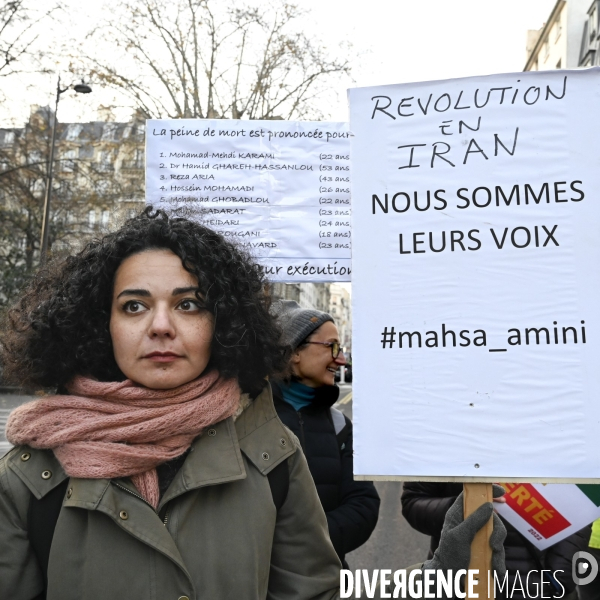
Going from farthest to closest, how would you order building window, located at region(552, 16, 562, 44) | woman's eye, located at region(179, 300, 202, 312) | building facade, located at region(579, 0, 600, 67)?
1. building window, located at region(552, 16, 562, 44)
2. building facade, located at region(579, 0, 600, 67)
3. woman's eye, located at region(179, 300, 202, 312)

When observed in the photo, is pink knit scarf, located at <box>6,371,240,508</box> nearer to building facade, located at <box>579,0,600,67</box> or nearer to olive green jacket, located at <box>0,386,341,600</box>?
olive green jacket, located at <box>0,386,341,600</box>

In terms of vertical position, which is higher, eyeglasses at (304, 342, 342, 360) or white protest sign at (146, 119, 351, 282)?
white protest sign at (146, 119, 351, 282)

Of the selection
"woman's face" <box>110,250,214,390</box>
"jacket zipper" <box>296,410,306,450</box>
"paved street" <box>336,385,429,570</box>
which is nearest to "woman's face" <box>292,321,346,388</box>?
"jacket zipper" <box>296,410,306,450</box>

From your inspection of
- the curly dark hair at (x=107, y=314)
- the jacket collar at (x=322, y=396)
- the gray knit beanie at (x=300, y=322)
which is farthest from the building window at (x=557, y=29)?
the curly dark hair at (x=107, y=314)

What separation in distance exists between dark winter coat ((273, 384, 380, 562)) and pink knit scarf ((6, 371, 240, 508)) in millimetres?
1054

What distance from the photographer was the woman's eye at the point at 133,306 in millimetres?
1824

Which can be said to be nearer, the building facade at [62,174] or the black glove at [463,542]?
Answer: the black glove at [463,542]

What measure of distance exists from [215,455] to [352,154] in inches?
38.2

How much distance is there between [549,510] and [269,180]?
2078 mm

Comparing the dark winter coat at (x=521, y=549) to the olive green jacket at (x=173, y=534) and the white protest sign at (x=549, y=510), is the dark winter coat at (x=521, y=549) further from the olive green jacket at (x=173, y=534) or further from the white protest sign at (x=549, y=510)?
the olive green jacket at (x=173, y=534)

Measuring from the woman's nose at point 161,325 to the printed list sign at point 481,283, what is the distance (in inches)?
20.4

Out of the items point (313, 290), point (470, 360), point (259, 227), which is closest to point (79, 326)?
point (470, 360)

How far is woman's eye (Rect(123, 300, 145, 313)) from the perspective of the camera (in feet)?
5.98

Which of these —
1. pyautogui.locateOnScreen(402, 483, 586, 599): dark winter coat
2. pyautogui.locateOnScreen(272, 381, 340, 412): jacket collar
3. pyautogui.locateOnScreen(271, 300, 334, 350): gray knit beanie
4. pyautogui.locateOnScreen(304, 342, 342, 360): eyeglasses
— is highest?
pyautogui.locateOnScreen(271, 300, 334, 350): gray knit beanie
